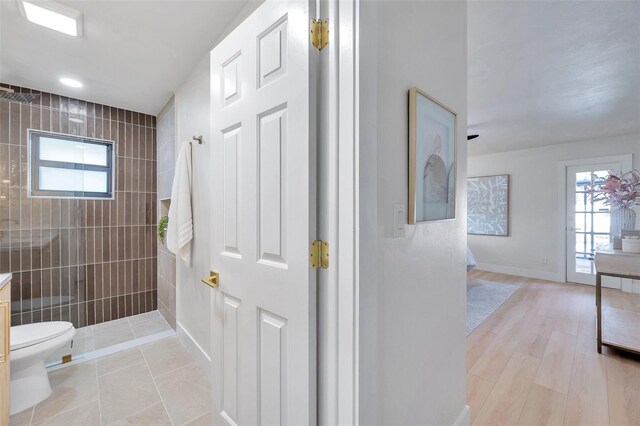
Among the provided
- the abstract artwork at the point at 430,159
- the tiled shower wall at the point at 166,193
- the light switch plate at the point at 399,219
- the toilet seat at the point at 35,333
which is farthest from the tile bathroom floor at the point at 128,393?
the abstract artwork at the point at 430,159

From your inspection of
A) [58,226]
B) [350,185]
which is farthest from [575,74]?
[58,226]

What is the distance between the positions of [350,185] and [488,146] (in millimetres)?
4907

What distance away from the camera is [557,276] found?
4582 millimetres

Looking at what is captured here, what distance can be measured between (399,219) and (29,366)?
2465 millimetres

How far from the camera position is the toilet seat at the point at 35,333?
1.73 m

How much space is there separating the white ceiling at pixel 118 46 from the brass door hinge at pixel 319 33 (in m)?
1.01

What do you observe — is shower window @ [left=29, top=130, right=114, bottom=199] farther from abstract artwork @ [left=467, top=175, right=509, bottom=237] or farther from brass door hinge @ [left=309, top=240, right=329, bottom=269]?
abstract artwork @ [left=467, top=175, right=509, bottom=237]

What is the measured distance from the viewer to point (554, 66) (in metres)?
2.19

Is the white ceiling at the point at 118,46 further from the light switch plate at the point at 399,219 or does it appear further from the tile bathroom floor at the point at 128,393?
the tile bathroom floor at the point at 128,393

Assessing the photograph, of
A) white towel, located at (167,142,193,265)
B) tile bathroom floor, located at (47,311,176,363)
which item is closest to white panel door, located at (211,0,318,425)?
white towel, located at (167,142,193,265)

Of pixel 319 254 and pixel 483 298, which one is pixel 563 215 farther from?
pixel 319 254

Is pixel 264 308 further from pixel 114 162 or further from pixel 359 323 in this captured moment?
pixel 114 162

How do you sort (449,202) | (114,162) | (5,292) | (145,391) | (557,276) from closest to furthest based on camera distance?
1. (449,202)
2. (5,292)
3. (145,391)
4. (114,162)
5. (557,276)

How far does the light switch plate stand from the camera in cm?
102
